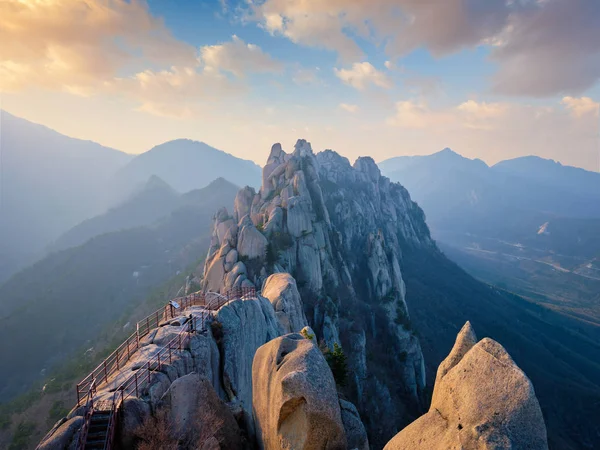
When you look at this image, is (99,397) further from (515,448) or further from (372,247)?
(372,247)

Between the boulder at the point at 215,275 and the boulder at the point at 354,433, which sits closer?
the boulder at the point at 354,433

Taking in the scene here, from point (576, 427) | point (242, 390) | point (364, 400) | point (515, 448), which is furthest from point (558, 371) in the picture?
point (515, 448)

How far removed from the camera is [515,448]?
28.5 feet

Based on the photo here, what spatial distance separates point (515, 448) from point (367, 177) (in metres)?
145

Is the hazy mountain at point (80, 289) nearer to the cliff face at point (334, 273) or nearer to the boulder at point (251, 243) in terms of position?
the cliff face at point (334, 273)

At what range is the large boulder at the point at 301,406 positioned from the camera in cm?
1293

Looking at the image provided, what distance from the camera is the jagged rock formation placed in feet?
29.5

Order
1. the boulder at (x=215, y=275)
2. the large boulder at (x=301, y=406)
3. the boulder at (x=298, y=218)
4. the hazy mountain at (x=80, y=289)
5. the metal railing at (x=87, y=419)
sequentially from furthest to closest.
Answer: the hazy mountain at (x=80, y=289)
the boulder at (x=298, y=218)
the boulder at (x=215, y=275)
the metal railing at (x=87, y=419)
the large boulder at (x=301, y=406)

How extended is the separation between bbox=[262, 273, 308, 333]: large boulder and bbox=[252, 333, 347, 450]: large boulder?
19.9 metres

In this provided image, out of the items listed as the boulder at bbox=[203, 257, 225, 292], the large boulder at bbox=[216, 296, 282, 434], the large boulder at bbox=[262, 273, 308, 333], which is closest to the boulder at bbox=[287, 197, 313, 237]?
the boulder at bbox=[203, 257, 225, 292]

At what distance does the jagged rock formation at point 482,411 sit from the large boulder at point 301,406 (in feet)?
8.96

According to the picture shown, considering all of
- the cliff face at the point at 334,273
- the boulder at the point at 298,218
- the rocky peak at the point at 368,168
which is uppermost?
the rocky peak at the point at 368,168

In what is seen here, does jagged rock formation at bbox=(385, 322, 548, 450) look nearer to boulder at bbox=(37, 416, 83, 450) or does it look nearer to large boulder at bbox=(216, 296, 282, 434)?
boulder at bbox=(37, 416, 83, 450)

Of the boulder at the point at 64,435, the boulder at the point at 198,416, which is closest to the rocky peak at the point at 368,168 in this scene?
the boulder at the point at 198,416
